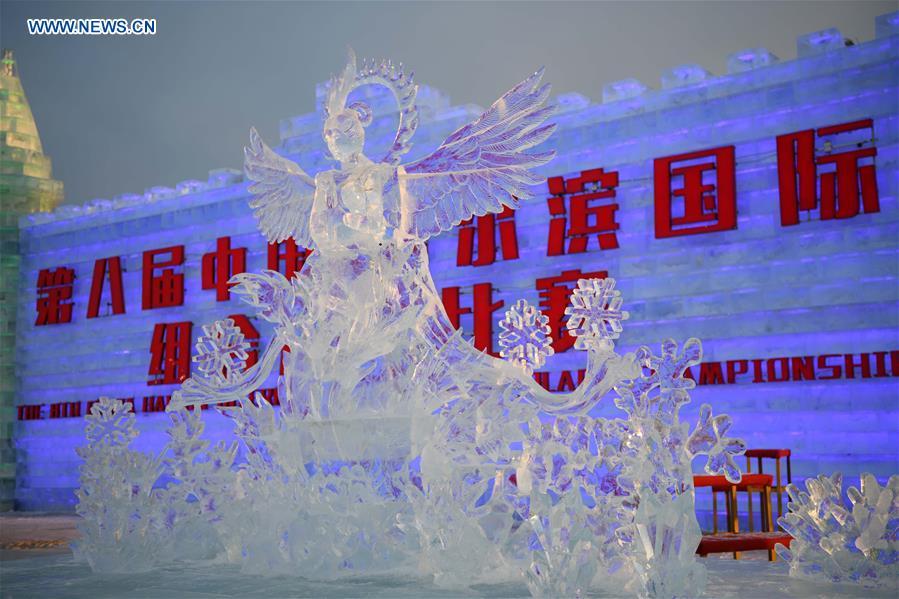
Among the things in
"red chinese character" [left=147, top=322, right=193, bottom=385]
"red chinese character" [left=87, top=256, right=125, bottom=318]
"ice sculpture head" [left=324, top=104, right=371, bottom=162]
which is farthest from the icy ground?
"red chinese character" [left=87, top=256, right=125, bottom=318]

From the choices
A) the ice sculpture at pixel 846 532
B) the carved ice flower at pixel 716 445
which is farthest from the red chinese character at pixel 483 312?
the carved ice flower at pixel 716 445

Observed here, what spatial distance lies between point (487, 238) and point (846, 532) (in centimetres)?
569

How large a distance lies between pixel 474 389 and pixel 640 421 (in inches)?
36.4

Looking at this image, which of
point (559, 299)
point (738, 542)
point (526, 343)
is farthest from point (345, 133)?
point (559, 299)

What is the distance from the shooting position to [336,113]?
4777mm

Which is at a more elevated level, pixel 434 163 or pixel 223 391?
pixel 434 163

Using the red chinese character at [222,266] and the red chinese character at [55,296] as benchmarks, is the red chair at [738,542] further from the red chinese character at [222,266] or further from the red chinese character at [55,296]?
the red chinese character at [55,296]

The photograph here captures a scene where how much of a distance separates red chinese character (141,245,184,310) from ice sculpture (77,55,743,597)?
642 centimetres

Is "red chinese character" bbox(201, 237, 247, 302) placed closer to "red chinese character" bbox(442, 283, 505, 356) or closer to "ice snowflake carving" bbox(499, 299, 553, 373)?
"red chinese character" bbox(442, 283, 505, 356)

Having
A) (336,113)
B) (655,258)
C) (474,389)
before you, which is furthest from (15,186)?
(474,389)

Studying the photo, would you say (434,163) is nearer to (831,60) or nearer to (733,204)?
(733,204)

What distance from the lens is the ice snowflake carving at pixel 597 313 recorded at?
416cm

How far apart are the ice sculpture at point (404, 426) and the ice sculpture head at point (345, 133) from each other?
1cm

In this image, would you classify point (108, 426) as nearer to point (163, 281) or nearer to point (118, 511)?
point (118, 511)
